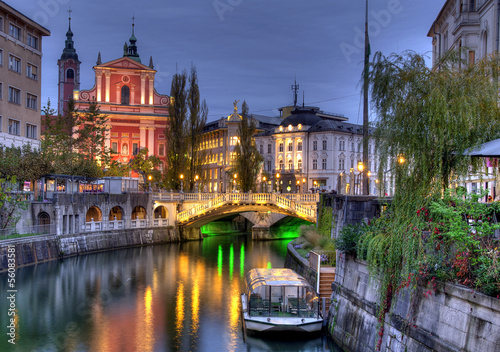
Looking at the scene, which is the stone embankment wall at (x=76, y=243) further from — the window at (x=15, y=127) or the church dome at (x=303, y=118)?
the church dome at (x=303, y=118)

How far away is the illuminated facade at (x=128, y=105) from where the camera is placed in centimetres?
8300

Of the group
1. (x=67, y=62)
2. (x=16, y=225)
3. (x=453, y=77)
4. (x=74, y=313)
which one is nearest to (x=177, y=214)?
(x=16, y=225)

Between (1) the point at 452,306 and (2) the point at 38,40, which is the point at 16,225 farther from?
(1) the point at 452,306

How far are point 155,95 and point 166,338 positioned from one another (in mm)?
63100

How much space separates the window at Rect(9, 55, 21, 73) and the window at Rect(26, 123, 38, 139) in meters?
5.34

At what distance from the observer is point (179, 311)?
3084 cm

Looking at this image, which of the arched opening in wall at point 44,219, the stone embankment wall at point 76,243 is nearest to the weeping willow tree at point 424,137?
the stone embankment wall at point 76,243

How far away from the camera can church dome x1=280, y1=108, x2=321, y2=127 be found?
9575cm

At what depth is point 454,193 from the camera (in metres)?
18.2

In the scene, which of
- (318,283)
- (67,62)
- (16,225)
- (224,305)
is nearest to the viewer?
(318,283)

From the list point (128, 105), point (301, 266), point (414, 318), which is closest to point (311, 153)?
point (128, 105)

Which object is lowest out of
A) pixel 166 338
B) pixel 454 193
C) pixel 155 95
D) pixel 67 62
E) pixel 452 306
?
pixel 166 338

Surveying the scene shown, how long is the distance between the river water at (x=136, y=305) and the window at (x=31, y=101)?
16.2m

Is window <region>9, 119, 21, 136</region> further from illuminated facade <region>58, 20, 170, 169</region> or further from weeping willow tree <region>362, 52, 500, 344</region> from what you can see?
weeping willow tree <region>362, 52, 500, 344</region>
